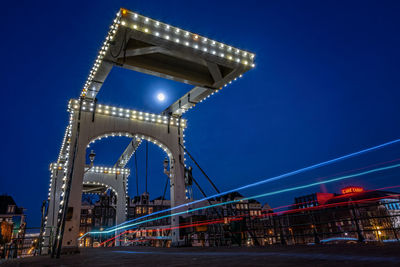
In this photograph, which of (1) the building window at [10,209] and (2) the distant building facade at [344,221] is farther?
(1) the building window at [10,209]

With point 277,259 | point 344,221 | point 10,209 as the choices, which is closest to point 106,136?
point 277,259

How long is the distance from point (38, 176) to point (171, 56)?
127m

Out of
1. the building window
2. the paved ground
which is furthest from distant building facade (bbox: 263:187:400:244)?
the building window

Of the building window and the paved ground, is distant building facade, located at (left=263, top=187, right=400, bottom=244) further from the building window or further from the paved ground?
the building window

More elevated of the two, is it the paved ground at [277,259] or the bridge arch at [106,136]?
the bridge arch at [106,136]

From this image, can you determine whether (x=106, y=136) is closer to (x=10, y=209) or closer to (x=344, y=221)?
(x=344, y=221)

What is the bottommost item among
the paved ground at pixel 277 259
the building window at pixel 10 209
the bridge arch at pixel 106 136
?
the paved ground at pixel 277 259

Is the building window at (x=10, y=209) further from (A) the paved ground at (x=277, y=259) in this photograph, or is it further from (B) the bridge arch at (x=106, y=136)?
(A) the paved ground at (x=277, y=259)

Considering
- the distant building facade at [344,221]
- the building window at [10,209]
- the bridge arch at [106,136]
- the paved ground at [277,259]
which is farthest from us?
the building window at [10,209]

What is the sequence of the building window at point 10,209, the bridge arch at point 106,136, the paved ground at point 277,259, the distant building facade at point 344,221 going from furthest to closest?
the building window at point 10,209 < the bridge arch at point 106,136 < the distant building facade at point 344,221 < the paved ground at point 277,259

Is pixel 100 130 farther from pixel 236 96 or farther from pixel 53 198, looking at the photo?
pixel 236 96

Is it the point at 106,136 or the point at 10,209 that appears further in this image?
the point at 10,209

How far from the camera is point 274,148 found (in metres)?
145

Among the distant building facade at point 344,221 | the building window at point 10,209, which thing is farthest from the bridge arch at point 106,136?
the building window at point 10,209
